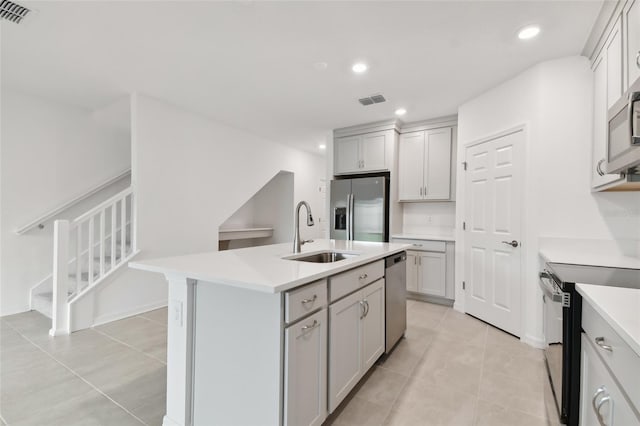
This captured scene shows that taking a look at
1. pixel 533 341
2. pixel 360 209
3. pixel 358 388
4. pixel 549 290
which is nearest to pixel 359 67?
pixel 360 209

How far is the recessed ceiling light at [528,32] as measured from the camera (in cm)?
211

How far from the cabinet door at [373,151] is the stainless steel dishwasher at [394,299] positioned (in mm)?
1951

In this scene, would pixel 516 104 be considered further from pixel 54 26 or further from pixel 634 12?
pixel 54 26

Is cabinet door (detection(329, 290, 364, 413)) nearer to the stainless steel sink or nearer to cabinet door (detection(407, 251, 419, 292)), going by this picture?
the stainless steel sink

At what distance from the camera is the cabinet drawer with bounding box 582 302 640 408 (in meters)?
0.80

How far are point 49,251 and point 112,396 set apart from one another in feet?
9.06

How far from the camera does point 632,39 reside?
169 centimetres

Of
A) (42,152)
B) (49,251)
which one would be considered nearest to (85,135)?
(42,152)

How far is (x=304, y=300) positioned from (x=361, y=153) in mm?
3439

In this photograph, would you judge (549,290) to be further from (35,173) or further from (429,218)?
(35,173)

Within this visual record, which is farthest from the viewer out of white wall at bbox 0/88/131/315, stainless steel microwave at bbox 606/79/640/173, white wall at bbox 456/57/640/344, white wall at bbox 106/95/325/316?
white wall at bbox 106/95/325/316

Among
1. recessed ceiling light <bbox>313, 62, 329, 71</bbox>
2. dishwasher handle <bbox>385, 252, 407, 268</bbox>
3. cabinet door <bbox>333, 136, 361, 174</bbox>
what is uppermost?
recessed ceiling light <bbox>313, 62, 329, 71</bbox>

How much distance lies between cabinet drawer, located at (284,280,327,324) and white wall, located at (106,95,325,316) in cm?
281

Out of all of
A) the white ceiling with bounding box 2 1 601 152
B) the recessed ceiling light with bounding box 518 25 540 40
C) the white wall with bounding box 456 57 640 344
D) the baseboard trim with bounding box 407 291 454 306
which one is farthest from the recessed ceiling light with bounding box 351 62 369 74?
the baseboard trim with bounding box 407 291 454 306
